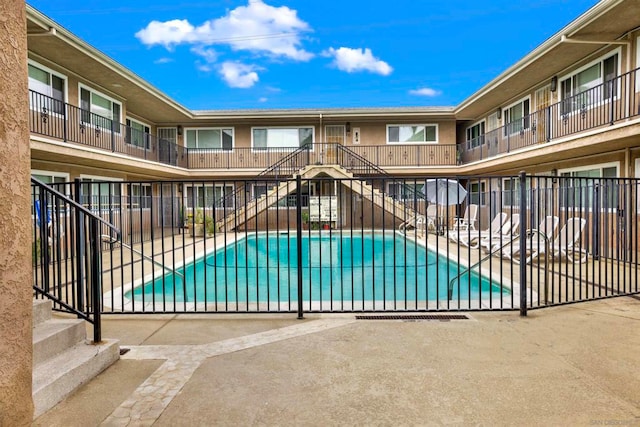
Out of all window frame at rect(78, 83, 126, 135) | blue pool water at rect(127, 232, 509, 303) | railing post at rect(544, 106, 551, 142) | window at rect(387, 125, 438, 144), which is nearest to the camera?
blue pool water at rect(127, 232, 509, 303)

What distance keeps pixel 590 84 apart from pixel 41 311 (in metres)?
14.0

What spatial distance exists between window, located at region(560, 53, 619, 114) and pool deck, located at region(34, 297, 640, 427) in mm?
8468

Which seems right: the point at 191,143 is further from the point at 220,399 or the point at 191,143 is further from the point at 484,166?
Answer: the point at 220,399

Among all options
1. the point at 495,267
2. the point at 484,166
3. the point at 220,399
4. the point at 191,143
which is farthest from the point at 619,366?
the point at 191,143

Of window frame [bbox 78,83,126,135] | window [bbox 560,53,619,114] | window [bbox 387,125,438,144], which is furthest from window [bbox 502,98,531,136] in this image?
window frame [bbox 78,83,126,135]

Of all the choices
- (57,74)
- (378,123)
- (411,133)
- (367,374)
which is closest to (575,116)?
(411,133)

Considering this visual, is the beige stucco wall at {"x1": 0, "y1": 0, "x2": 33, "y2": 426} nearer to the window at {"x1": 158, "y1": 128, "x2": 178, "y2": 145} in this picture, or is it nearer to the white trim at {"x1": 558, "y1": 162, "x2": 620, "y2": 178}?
the white trim at {"x1": 558, "y1": 162, "x2": 620, "y2": 178}

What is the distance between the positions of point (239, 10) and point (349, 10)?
107 feet

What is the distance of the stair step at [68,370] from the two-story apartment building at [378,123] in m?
4.82

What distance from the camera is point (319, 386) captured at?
312cm

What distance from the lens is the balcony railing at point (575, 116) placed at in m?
9.89

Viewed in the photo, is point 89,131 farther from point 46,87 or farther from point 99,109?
point 46,87

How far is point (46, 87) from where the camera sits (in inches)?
469

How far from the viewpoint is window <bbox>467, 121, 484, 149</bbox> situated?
18.1 meters
